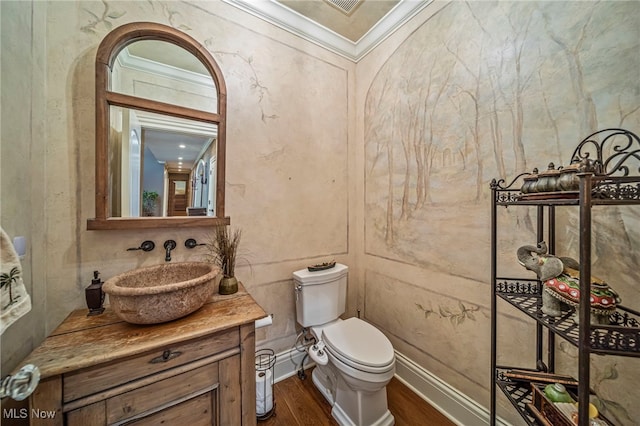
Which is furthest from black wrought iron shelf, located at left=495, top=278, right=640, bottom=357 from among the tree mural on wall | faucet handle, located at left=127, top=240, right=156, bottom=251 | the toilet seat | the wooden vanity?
faucet handle, located at left=127, top=240, right=156, bottom=251

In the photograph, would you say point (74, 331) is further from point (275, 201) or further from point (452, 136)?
point (452, 136)

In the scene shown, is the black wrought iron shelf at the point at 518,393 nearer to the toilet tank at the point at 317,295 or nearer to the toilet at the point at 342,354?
the toilet at the point at 342,354

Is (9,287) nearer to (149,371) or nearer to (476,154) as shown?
(149,371)

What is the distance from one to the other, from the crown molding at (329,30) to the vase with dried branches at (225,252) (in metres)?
1.53

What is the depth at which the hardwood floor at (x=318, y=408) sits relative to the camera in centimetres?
134

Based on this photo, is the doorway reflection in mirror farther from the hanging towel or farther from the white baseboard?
the white baseboard

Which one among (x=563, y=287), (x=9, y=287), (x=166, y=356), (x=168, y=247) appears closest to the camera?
(x=9, y=287)

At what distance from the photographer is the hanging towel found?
22.6 inches

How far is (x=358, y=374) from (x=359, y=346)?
16cm

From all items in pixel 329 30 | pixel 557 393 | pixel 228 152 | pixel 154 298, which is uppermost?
pixel 329 30

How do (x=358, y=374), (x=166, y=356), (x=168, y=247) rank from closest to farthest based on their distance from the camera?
(x=166, y=356)
(x=358, y=374)
(x=168, y=247)

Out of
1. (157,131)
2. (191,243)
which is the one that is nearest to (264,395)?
(191,243)

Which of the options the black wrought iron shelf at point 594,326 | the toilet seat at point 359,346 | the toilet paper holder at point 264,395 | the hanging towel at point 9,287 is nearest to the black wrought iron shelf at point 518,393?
the black wrought iron shelf at point 594,326

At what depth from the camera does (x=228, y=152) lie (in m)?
1.50
